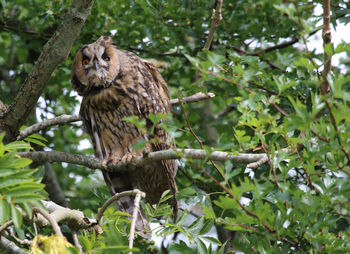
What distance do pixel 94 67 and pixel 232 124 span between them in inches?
47.9

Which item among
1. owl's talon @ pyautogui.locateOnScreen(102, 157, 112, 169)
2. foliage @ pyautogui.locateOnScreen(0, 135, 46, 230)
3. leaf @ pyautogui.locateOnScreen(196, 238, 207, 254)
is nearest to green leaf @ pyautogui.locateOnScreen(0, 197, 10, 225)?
foliage @ pyautogui.locateOnScreen(0, 135, 46, 230)

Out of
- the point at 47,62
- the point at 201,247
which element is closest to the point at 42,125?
the point at 47,62

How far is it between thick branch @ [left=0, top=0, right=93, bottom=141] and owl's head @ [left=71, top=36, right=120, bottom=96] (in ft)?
3.48

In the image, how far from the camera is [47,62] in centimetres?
272

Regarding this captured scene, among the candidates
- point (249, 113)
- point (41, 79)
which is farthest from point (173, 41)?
point (249, 113)

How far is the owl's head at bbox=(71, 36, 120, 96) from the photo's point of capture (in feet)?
12.8

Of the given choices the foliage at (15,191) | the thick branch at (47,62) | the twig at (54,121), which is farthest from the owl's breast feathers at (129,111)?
the foliage at (15,191)

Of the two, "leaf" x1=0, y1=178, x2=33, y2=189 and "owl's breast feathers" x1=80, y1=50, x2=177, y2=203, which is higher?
"leaf" x1=0, y1=178, x2=33, y2=189

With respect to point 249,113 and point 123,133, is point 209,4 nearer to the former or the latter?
point 123,133

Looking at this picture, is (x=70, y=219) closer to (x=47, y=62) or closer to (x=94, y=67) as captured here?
(x=47, y=62)

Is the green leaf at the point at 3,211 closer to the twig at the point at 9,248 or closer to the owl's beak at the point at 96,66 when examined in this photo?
the twig at the point at 9,248

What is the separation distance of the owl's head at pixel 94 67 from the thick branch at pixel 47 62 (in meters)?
1.06

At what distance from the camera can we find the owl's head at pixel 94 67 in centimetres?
390

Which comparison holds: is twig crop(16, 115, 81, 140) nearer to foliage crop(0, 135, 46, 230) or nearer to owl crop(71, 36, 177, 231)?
owl crop(71, 36, 177, 231)
